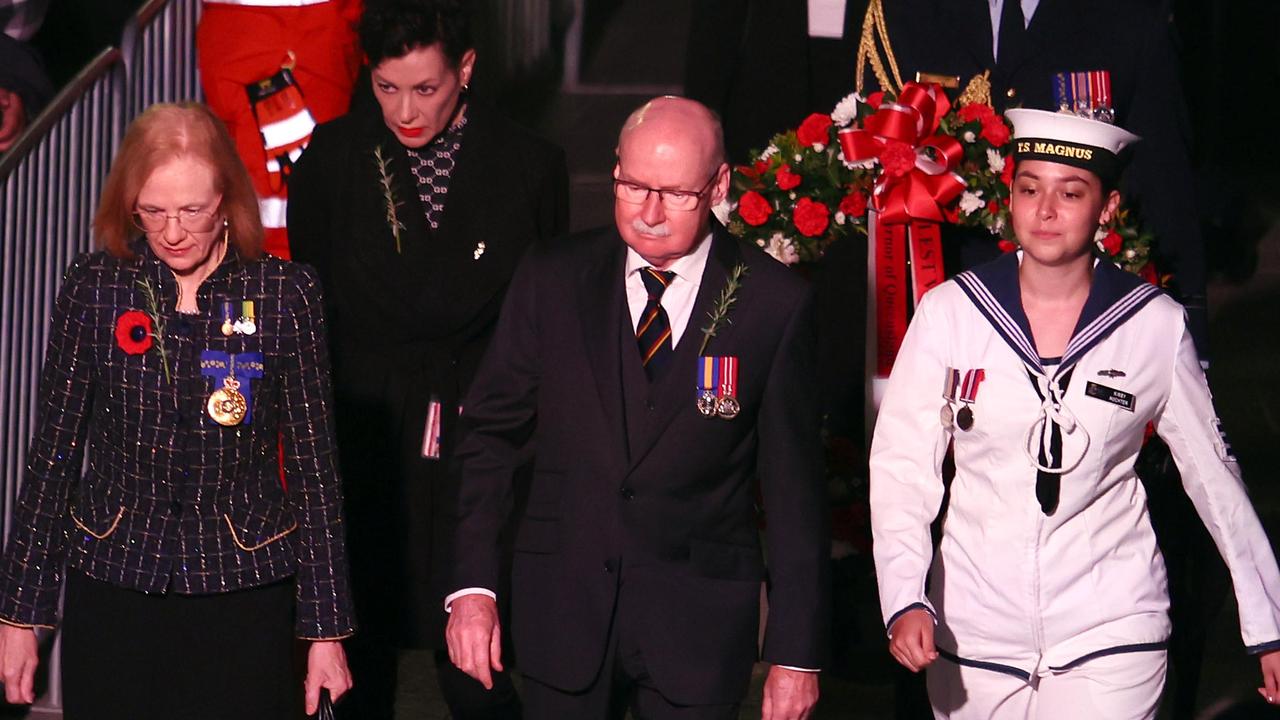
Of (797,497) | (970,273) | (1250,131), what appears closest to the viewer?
(797,497)

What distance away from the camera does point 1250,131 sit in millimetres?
8375

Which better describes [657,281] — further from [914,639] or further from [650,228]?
[914,639]

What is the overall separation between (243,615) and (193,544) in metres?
0.20

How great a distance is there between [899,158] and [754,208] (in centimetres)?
42

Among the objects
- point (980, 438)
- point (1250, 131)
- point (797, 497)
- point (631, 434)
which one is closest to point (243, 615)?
point (631, 434)

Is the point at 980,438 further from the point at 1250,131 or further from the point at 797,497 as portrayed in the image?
the point at 1250,131

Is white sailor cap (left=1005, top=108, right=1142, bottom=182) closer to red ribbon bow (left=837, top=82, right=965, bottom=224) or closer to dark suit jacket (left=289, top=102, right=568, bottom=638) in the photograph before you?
red ribbon bow (left=837, top=82, right=965, bottom=224)

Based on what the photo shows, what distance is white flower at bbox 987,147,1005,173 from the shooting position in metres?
5.25

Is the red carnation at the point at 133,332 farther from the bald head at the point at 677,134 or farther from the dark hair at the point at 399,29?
the dark hair at the point at 399,29

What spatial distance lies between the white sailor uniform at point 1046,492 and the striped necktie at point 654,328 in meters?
0.54

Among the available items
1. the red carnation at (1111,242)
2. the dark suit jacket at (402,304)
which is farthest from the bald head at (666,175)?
the red carnation at (1111,242)

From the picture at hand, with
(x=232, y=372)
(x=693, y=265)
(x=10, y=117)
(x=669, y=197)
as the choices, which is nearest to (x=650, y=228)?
(x=669, y=197)

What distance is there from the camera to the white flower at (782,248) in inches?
208

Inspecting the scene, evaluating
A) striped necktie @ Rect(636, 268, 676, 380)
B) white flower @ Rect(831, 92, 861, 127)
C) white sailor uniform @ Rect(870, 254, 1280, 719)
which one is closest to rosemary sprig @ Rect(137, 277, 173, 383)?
striped necktie @ Rect(636, 268, 676, 380)
